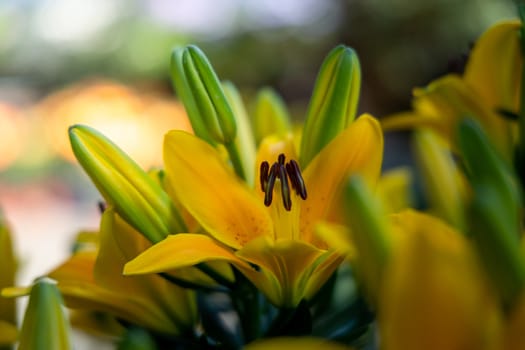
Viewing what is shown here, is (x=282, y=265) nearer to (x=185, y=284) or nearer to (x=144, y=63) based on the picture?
(x=185, y=284)

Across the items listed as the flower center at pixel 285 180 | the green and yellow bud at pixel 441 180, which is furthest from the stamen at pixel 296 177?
the green and yellow bud at pixel 441 180

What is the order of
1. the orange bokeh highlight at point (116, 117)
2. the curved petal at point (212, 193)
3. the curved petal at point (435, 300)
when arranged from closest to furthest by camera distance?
the curved petal at point (435, 300) < the curved petal at point (212, 193) < the orange bokeh highlight at point (116, 117)

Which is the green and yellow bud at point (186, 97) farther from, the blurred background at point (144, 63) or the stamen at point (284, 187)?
the blurred background at point (144, 63)

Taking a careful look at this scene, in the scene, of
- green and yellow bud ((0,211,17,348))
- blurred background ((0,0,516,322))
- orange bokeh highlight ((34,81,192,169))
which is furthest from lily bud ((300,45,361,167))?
orange bokeh highlight ((34,81,192,169))

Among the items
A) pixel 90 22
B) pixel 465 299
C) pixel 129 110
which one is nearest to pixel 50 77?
pixel 90 22

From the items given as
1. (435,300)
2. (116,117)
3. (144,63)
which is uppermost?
(144,63)

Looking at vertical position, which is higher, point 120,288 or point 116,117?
point 116,117

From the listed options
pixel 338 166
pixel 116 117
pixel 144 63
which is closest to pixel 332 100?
pixel 338 166
